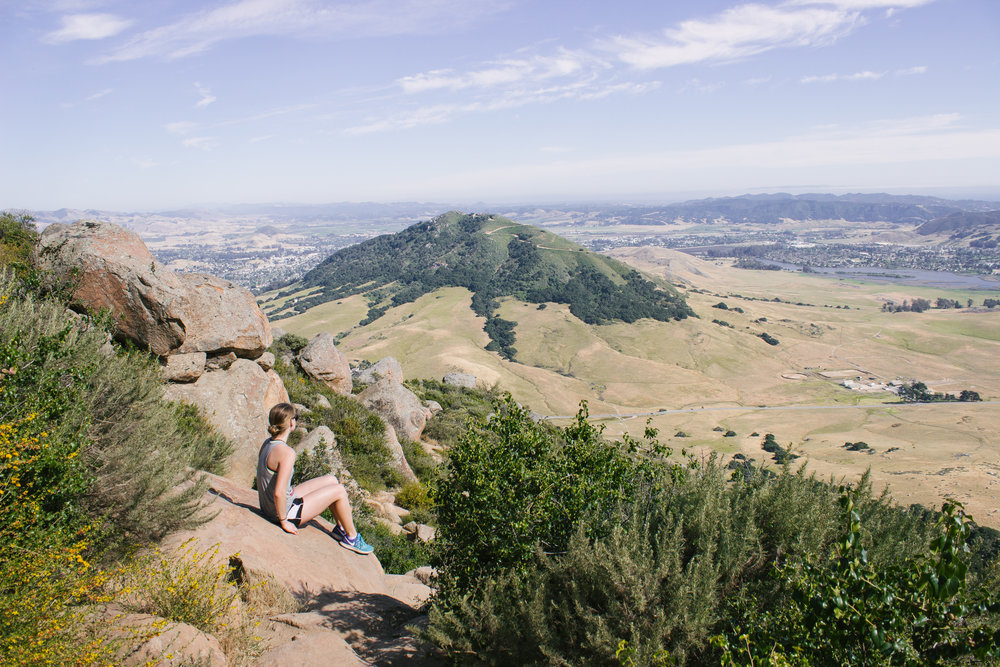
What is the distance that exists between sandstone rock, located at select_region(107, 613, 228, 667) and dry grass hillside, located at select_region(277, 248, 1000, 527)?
4925 centimetres

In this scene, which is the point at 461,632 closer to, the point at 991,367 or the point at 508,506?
the point at 508,506

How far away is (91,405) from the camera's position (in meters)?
6.80

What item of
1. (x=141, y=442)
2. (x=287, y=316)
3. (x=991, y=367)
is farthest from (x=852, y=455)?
(x=287, y=316)

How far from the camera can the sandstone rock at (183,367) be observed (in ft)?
41.9

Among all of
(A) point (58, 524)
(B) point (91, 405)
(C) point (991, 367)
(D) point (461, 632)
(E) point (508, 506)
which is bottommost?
(C) point (991, 367)

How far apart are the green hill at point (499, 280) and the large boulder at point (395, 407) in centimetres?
7753

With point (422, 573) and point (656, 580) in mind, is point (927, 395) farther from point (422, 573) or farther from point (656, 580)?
point (656, 580)

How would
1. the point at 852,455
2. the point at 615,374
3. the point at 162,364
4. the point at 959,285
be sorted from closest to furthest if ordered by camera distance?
the point at 162,364, the point at 852,455, the point at 615,374, the point at 959,285

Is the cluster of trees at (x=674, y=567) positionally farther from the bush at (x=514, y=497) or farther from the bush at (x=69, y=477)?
the bush at (x=69, y=477)

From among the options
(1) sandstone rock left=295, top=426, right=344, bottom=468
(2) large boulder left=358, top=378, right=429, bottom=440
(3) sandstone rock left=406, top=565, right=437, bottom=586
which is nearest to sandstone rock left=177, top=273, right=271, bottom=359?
(1) sandstone rock left=295, top=426, right=344, bottom=468

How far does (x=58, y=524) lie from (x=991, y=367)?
474 feet

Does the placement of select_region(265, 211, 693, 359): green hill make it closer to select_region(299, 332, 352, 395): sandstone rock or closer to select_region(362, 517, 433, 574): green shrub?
select_region(299, 332, 352, 395): sandstone rock

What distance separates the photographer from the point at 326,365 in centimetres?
2373

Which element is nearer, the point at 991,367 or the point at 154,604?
the point at 154,604
